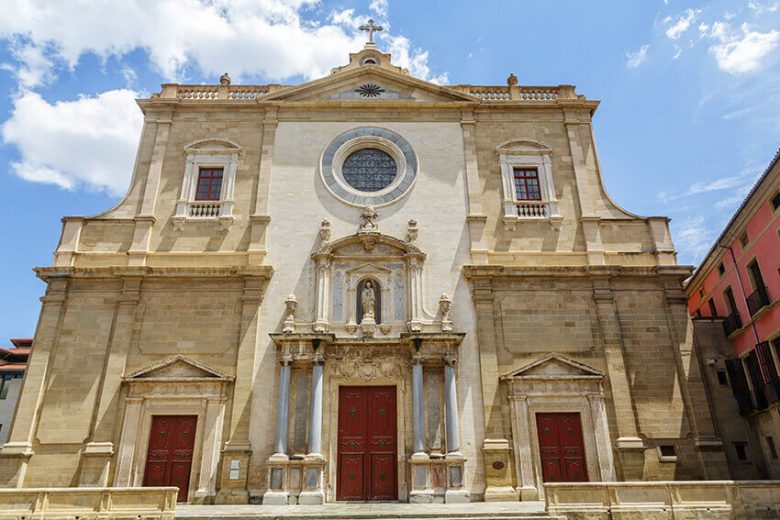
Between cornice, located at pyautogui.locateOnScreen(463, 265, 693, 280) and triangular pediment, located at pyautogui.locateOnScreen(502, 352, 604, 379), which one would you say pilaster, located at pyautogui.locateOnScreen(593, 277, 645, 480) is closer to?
cornice, located at pyautogui.locateOnScreen(463, 265, 693, 280)

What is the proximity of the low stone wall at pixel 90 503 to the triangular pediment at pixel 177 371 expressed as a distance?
459cm

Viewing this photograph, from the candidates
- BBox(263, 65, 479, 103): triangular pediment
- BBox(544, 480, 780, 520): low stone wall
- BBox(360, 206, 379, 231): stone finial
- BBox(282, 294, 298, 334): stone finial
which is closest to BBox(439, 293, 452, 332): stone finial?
BBox(360, 206, 379, 231): stone finial

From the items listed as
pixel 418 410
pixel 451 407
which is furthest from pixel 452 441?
pixel 418 410

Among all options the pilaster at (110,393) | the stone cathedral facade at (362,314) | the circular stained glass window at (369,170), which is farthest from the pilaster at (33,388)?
the circular stained glass window at (369,170)

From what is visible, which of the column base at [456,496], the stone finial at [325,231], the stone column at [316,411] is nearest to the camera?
the column base at [456,496]

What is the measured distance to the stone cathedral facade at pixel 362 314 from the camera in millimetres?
16297

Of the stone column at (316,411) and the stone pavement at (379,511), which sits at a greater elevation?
the stone column at (316,411)

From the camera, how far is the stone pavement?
12359 millimetres

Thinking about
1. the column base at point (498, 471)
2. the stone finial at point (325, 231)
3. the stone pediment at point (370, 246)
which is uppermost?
the stone finial at point (325, 231)

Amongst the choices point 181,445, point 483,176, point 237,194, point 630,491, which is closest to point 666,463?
point 630,491

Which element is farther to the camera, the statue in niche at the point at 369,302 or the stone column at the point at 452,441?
the statue in niche at the point at 369,302

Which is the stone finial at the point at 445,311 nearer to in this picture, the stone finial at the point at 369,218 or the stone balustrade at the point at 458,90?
the stone finial at the point at 369,218

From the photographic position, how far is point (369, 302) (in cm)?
1812

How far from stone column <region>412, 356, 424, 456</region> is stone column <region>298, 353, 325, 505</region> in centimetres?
264
